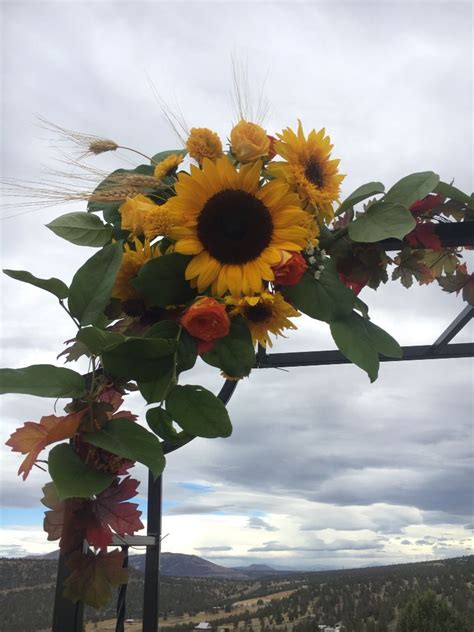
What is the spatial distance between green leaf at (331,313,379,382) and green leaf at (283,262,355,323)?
0.02m

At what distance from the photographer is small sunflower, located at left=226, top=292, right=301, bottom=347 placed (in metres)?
0.95

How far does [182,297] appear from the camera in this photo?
0.94m

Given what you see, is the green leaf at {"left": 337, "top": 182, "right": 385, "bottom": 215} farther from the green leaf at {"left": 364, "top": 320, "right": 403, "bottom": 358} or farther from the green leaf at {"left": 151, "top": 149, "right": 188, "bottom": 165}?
the green leaf at {"left": 151, "top": 149, "right": 188, "bottom": 165}

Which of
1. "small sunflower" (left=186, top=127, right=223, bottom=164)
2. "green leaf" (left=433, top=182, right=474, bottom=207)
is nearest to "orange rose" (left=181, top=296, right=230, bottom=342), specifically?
"small sunflower" (left=186, top=127, right=223, bottom=164)

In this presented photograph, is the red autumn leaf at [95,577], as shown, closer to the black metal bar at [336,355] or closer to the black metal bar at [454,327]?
the black metal bar at [336,355]

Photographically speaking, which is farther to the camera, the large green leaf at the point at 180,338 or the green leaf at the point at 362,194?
the green leaf at the point at 362,194

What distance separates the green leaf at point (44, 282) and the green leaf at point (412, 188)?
0.58 meters

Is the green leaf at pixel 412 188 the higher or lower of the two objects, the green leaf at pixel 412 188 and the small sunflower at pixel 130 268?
the higher

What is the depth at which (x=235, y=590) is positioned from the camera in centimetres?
2197

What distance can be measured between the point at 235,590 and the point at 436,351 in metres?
21.9

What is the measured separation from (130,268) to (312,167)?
37cm

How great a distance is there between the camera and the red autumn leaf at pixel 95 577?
0.86m

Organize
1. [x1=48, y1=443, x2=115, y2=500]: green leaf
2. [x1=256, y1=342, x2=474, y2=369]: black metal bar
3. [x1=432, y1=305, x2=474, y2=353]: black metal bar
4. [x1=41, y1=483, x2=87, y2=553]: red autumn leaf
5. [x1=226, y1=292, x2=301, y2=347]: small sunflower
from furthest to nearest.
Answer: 1. [x1=256, y1=342, x2=474, y2=369]: black metal bar
2. [x1=432, y1=305, x2=474, y2=353]: black metal bar
3. [x1=226, y1=292, x2=301, y2=347]: small sunflower
4. [x1=41, y1=483, x2=87, y2=553]: red autumn leaf
5. [x1=48, y1=443, x2=115, y2=500]: green leaf

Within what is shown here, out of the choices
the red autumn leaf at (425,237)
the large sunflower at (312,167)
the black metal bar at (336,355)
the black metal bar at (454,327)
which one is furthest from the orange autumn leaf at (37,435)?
the black metal bar at (454,327)
